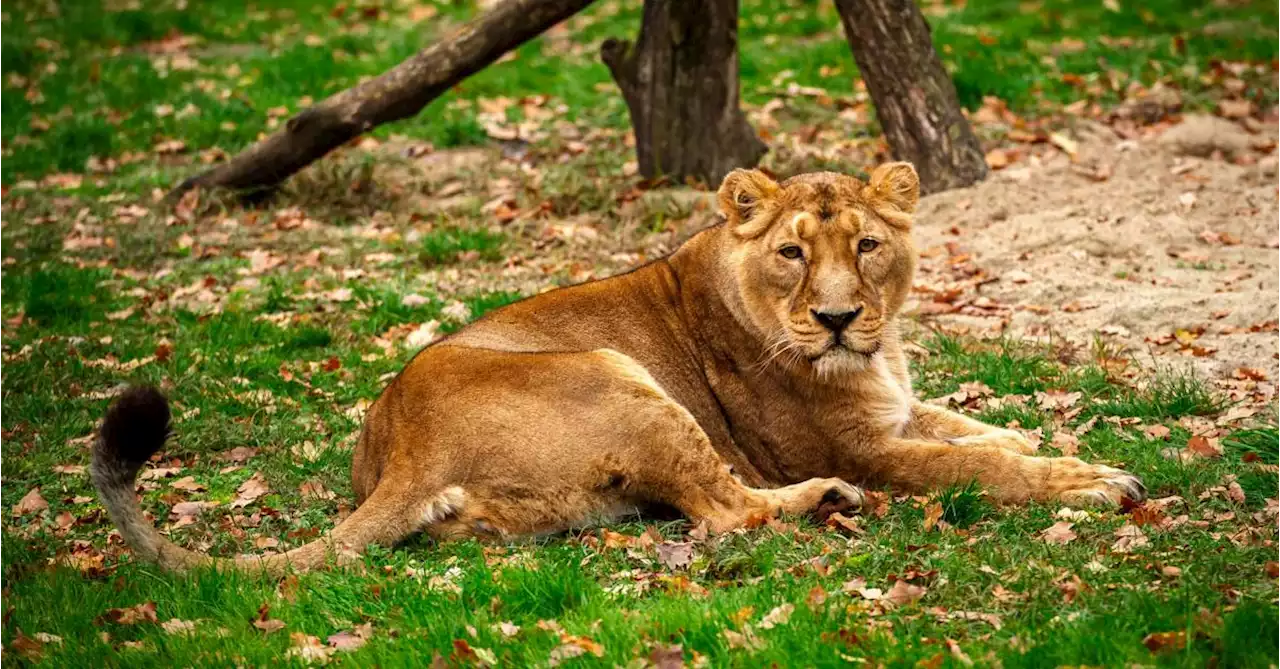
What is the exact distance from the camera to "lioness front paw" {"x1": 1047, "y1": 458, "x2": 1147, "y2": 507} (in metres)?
5.82

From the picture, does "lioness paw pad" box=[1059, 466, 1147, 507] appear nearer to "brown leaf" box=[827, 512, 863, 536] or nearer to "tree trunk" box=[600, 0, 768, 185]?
"brown leaf" box=[827, 512, 863, 536]

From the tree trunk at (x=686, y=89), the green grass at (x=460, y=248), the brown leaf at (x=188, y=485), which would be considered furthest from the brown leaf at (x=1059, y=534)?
the tree trunk at (x=686, y=89)

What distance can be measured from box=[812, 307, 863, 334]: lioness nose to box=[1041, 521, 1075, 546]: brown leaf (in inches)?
46.8

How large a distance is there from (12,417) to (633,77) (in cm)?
540

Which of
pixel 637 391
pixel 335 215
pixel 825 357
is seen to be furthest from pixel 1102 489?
pixel 335 215

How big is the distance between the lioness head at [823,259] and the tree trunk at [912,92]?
14.5ft

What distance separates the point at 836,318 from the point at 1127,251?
418 centimetres

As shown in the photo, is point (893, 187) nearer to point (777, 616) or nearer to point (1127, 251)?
point (777, 616)

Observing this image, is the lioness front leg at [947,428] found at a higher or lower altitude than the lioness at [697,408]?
lower

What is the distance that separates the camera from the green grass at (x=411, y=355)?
491cm

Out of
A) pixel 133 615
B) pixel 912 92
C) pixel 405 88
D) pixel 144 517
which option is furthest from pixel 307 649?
pixel 912 92

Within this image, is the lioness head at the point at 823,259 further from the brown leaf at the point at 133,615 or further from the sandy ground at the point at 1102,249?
the brown leaf at the point at 133,615

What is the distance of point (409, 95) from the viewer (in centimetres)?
1116

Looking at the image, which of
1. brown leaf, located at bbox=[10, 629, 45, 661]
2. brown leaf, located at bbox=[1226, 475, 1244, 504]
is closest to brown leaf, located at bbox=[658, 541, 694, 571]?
brown leaf, located at bbox=[1226, 475, 1244, 504]
